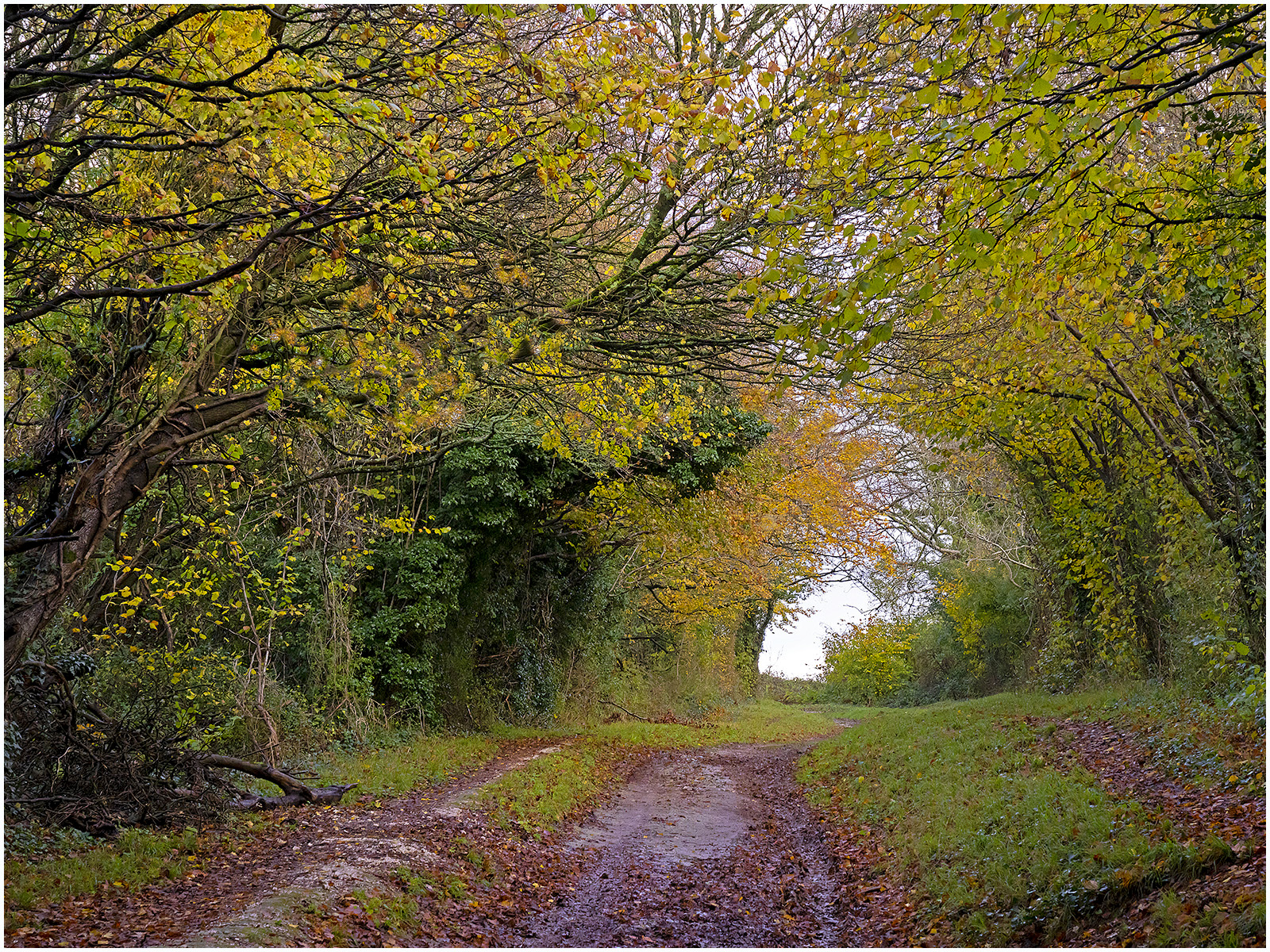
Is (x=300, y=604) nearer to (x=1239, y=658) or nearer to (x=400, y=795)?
(x=400, y=795)

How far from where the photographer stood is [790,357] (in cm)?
934

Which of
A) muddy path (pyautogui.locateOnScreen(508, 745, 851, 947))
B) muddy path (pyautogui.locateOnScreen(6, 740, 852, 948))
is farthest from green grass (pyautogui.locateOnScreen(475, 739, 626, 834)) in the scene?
muddy path (pyautogui.locateOnScreen(508, 745, 851, 947))

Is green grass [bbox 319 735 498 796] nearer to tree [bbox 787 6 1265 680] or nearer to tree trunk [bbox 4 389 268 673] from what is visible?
tree trunk [bbox 4 389 268 673]

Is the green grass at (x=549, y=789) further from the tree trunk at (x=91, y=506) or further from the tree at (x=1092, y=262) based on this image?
the tree at (x=1092, y=262)

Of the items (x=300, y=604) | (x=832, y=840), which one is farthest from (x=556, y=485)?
(x=832, y=840)

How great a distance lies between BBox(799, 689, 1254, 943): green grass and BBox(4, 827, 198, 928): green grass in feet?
20.7

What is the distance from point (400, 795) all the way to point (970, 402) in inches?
341

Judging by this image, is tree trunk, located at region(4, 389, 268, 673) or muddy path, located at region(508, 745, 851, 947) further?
muddy path, located at region(508, 745, 851, 947)

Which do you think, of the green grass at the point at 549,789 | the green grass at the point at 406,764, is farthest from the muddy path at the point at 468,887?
the green grass at the point at 406,764

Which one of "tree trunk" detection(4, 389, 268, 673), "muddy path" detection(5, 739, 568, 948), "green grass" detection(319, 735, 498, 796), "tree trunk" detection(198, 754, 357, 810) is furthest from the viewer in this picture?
"green grass" detection(319, 735, 498, 796)

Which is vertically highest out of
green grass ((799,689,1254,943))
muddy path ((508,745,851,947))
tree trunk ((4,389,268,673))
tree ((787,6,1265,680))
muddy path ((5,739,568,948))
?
→ tree ((787,6,1265,680))

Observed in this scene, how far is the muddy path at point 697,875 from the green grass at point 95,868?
306cm

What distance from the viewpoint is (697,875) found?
8.65 metres

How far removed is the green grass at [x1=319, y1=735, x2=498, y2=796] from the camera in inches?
430
